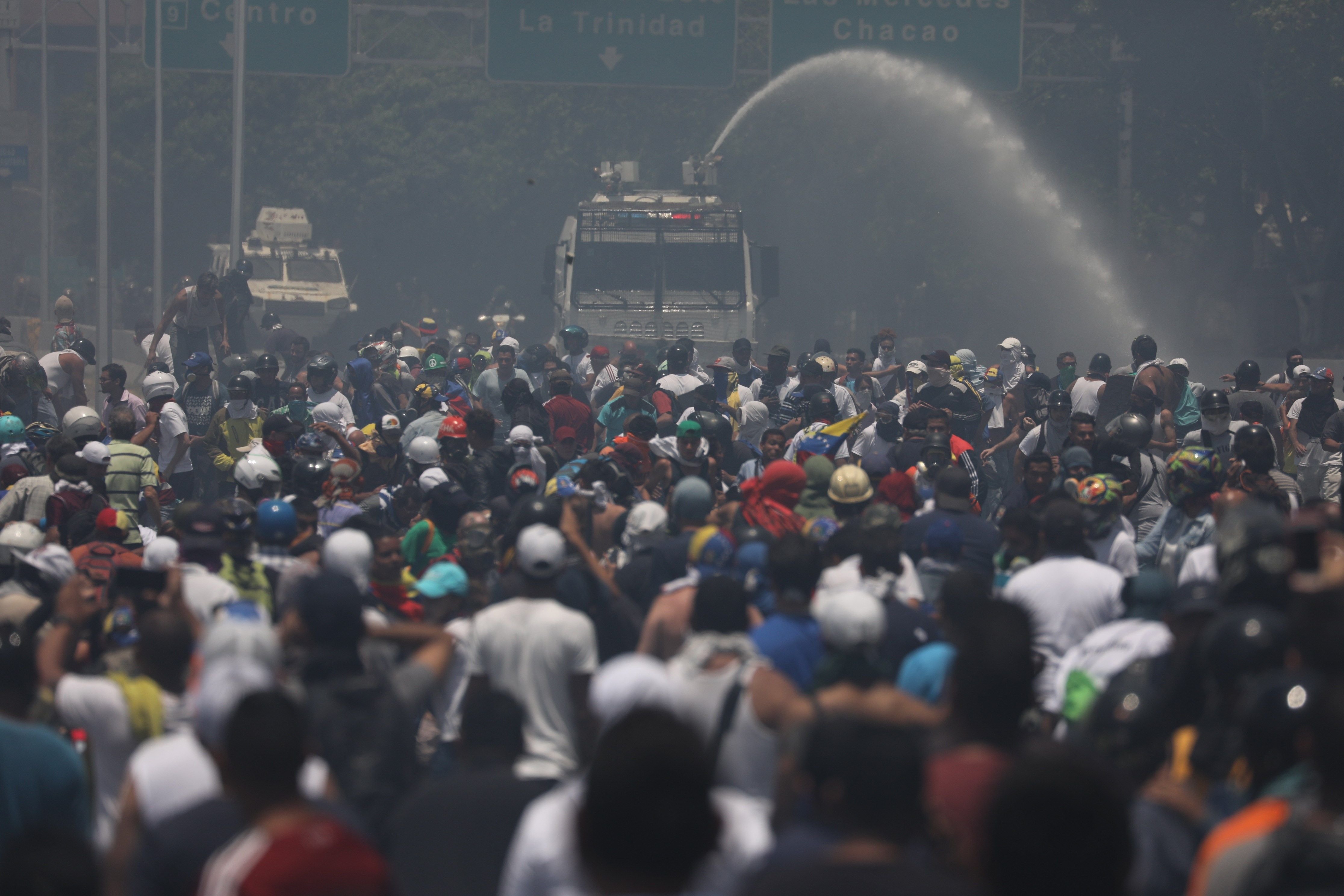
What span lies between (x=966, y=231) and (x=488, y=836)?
31.8 meters

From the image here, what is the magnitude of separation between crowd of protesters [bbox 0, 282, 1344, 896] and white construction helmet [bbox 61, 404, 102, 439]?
0.06 ft

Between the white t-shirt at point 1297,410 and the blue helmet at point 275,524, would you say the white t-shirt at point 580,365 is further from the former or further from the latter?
the blue helmet at point 275,524

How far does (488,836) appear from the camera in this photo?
367 centimetres

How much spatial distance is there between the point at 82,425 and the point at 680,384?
5.42 meters

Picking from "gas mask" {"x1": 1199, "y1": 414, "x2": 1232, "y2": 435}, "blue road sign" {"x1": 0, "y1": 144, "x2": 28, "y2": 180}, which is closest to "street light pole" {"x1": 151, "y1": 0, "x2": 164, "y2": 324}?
"blue road sign" {"x1": 0, "y1": 144, "x2": 28, "y2": 180}

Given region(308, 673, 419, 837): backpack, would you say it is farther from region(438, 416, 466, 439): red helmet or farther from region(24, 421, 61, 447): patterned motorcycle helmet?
region(24, 421, 61, 447): patterned motorcycle helmet

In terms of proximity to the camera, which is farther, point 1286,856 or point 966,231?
point 966,231

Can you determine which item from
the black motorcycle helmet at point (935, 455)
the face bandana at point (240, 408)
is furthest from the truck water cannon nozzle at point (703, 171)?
the black motorcycle helmet at point (935, 455)

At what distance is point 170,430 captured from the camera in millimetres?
11203

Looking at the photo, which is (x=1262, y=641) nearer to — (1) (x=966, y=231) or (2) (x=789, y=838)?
(2) (x=789, y=838)

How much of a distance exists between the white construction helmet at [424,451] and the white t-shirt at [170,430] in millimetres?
3346

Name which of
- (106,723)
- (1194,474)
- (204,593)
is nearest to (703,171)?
(1194,474)

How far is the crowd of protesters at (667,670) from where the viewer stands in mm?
2758

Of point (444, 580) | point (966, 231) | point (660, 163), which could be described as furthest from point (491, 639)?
point (660, 163)
